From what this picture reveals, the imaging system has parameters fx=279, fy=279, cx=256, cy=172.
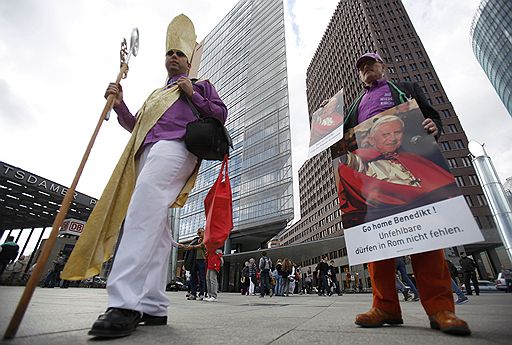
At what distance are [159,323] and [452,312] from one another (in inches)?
59.9

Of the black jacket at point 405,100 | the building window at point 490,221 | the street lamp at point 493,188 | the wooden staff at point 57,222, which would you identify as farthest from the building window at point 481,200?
the wooden staff at point 57,222

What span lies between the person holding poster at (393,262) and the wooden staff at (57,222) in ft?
5.06

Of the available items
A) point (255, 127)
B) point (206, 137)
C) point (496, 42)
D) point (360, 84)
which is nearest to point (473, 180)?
point (496, 42)

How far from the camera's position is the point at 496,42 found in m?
38.0

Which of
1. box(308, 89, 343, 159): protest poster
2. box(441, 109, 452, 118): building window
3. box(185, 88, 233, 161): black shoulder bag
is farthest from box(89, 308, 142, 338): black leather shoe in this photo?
box(441, 109, 452, 118): building window

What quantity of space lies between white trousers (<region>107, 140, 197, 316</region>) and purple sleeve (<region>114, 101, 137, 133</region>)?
43cm

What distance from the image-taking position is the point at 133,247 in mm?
1394

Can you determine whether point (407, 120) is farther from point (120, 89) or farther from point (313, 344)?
→ point (120, 89)

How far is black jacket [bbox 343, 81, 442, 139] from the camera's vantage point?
193 cm

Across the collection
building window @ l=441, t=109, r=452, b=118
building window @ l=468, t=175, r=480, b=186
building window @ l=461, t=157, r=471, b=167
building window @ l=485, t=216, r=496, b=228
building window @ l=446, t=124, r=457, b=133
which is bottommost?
building window @ l=485, t=216, r=496, b=228

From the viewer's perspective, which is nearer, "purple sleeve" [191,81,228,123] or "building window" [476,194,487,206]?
"purple sleeve" [191,81,228,123]

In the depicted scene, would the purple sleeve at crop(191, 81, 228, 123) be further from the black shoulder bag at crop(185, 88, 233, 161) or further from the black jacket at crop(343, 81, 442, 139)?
the black jacket at crop(343, 81, 442, 139)

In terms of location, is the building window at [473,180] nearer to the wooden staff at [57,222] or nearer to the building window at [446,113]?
the building window at [446,113]

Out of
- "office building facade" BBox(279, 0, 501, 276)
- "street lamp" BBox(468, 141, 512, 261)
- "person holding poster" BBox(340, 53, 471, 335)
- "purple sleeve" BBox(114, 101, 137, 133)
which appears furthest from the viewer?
"office building facade" BBox(279, 0, 501, 276)
